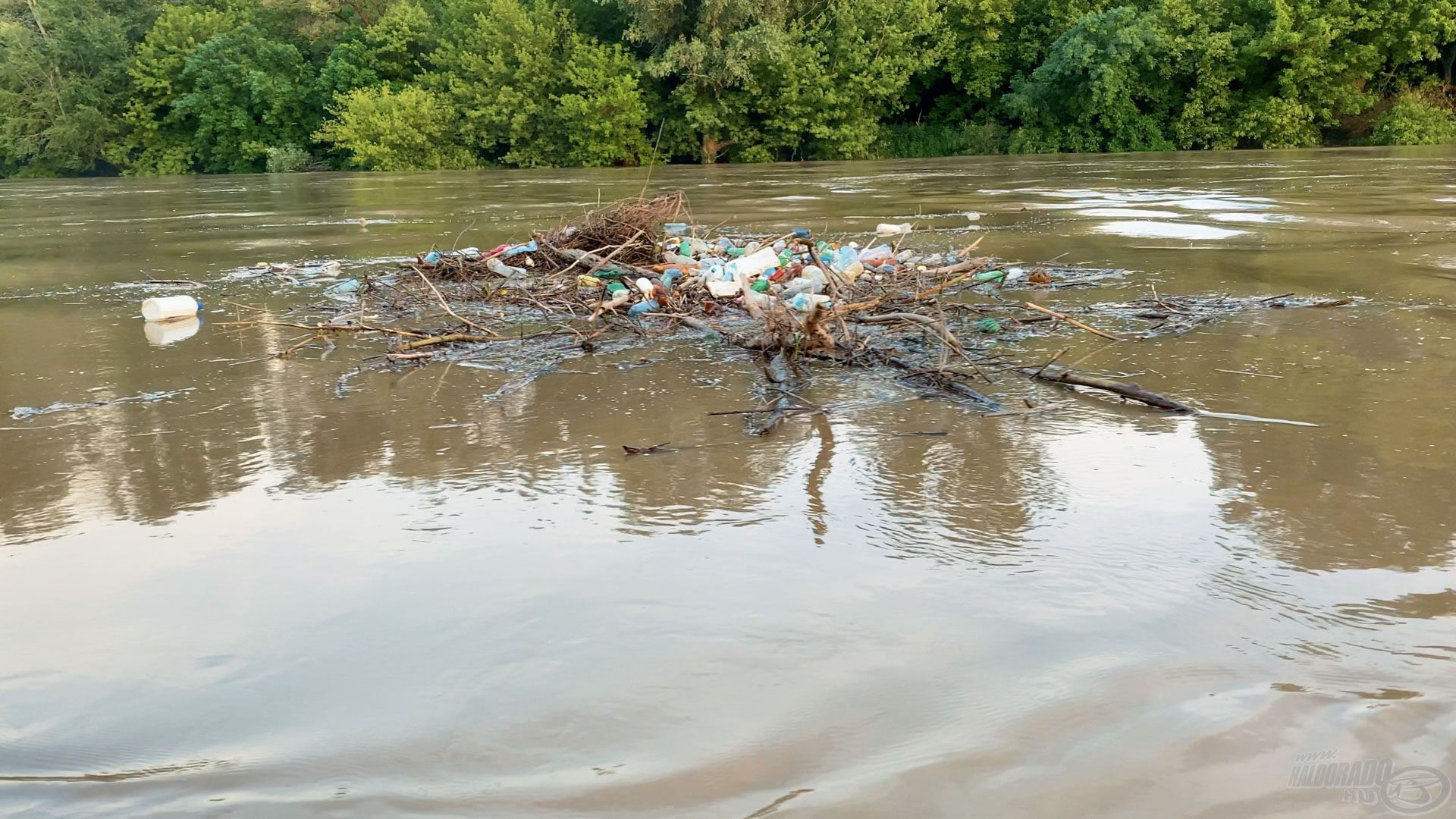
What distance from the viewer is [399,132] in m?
32.8

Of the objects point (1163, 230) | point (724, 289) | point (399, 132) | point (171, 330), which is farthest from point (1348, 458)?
point (399, 132)

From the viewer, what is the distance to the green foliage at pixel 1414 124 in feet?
94.5

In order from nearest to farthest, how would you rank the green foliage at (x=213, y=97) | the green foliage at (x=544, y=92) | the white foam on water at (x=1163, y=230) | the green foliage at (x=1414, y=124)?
the white foam on water at (x=1163, y=230) < the green foliage at (x=1414, y=124) < the green foliage at (x=544, y=92) < the green foliage at (x=213, y=97)

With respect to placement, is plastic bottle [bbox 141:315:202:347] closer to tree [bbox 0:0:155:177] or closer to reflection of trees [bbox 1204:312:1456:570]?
reflection of trees [bbox 1204:312:1456:570]

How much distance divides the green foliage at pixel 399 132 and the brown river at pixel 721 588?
1180 inches

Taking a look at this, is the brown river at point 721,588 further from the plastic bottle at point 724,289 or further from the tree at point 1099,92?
the tree at point 1099,92

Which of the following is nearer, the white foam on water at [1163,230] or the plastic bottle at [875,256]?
the plastic bottle at [875,256]

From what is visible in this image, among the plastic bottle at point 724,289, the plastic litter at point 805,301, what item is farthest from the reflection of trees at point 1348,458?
the plastic bottle at point 724,289

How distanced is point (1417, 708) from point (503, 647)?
1.70 meters

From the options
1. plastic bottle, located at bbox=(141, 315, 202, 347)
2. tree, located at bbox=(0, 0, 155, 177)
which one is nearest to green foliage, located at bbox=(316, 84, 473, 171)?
tree, located at bbox=(0, 0, 155, 177)

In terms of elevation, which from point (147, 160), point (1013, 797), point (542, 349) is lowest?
point (1013, 797)

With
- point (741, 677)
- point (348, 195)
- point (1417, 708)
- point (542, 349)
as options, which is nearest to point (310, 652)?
point (741, 677)

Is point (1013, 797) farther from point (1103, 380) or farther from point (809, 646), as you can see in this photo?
point (1103, 380)

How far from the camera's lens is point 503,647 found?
2.10 meters
